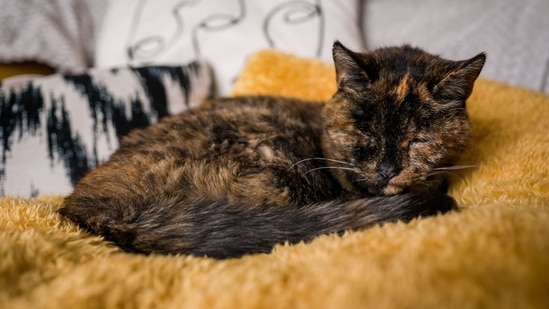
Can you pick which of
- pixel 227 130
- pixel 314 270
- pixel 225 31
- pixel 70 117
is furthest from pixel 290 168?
pixel 225 31

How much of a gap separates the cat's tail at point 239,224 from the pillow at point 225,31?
3.38 ft

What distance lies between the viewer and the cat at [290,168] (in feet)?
2.49

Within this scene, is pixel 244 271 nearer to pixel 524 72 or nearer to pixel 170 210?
pixel 170 210

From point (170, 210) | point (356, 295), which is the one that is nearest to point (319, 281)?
point (356, 295)

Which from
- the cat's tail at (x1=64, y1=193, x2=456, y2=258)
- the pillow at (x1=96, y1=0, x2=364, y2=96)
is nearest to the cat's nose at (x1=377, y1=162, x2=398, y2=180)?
the cat's tail at (x1=64, y1=193, x2=456, y2=258)

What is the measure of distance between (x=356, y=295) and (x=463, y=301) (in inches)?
4.9

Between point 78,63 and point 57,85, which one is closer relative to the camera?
point 57,85

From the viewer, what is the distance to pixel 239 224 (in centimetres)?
75

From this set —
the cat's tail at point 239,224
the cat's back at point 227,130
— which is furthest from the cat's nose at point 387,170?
the cat's back at point 227,130

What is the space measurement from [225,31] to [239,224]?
116cm

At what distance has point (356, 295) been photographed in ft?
1.67

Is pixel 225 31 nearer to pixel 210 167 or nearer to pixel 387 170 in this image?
pixel 210 167

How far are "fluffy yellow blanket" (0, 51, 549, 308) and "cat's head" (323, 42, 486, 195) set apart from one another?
0.23m

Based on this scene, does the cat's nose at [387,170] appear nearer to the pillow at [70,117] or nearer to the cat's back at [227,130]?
the cat's back at [227,130]
